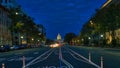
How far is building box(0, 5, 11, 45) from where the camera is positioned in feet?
329

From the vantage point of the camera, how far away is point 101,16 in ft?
338

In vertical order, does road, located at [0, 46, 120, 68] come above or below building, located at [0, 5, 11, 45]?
below

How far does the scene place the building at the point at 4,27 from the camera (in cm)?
10036

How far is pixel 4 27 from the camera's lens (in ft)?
347

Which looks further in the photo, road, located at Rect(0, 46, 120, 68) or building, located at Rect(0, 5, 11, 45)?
building, located at Rect(0, 5, 11, 45)

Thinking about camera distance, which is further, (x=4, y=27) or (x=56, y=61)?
(x=4, y=27)

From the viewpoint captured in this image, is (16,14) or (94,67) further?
(16,14)

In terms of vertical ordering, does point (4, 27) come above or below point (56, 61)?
above

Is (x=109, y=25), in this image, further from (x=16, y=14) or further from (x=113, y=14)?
(x=16, y=14)

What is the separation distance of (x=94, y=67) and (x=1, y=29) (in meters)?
80.5

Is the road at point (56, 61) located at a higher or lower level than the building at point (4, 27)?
lower

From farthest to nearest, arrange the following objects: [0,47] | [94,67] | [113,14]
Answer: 1. [113,14]
2. [0,47]
3. [94,67]

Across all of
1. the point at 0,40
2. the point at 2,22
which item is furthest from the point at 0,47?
the point at 2,22

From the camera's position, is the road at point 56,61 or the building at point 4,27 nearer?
the road at point 56,61
